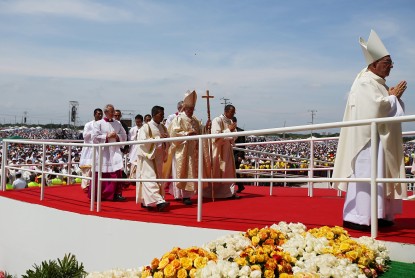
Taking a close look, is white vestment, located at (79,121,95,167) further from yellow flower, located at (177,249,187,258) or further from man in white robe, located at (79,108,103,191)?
yellow flower, located at (177,249,187,258)

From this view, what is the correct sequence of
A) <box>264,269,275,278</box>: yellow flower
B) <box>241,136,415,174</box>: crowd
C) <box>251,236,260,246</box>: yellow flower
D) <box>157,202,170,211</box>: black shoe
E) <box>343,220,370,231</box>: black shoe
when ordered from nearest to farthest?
<box>264,269,275,278</box>: yellow flower < <box>251,236,260,246</box>: yellow flower < <box>343,220,370,231</box>: black shoe < <box>157,202,170,211</box>: black shoe < <box>241,136,415,174</box>: crowd

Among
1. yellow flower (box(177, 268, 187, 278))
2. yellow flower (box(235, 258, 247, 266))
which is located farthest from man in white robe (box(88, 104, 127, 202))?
yellow flower (box(235, 258, 247, 266))

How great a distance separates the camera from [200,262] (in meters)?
3.87

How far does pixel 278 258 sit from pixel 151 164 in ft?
14.5

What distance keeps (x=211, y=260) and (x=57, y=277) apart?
13.7 ft

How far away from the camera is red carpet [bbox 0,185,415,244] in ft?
18.6

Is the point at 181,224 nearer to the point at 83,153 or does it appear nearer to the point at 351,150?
the point at 351,150

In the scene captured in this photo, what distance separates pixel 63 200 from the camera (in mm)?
9328

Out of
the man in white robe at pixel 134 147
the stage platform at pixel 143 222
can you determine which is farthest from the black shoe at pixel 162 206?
the man in white robe at pixel 134 147

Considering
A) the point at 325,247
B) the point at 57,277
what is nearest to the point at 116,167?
the point at 57,277

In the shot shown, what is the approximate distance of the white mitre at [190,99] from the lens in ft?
28.4

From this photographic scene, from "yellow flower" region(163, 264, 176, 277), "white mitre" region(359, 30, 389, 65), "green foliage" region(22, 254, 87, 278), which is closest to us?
"yellow flower" region(163, 264, 176, 277)

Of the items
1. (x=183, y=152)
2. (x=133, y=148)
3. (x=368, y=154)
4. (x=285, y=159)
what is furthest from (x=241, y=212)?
(x=285, y=159)

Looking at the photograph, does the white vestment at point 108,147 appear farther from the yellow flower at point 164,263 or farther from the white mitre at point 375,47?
the yellow flower at point 164,263
